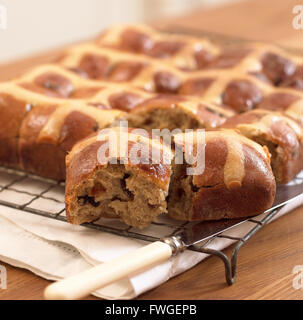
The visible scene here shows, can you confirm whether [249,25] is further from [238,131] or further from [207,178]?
[207,178]

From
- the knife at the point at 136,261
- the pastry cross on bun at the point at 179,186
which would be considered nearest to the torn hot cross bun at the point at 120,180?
the pastry cross on bun at the point at 179,186

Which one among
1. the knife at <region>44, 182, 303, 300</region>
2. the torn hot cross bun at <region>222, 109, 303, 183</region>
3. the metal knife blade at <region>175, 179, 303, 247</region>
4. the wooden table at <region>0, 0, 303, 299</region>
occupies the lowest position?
the wooden table at <region>0, 0, 303, 299</region>

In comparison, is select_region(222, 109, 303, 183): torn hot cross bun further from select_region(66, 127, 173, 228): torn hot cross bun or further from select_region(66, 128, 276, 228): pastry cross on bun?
select_region(66, 127, 173, 228): torn hot cross bun

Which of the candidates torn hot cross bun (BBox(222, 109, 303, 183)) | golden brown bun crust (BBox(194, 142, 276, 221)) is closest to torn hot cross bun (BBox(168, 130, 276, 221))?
golden brown bun crust (BBox(194, 142, 276, 221))

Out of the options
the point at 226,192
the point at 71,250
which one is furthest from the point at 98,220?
the point at 226,192

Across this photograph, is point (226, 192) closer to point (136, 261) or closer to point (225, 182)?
point (225, 182)

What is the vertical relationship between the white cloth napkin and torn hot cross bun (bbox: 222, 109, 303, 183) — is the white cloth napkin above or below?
below
